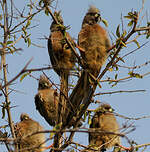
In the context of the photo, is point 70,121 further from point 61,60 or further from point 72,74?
point 61,60

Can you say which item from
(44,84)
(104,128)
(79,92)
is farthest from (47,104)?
(79,92)

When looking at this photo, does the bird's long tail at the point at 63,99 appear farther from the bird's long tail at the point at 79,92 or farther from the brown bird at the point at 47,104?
the brown bird at the point at 47,104

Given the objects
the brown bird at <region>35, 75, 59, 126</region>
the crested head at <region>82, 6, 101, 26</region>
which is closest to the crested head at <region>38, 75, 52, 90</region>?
the brown bird at <region>35, 75, 59, 126</region>

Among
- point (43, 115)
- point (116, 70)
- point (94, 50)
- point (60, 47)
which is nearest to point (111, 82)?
point (116, 70)

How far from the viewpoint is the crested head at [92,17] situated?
5.34 metres

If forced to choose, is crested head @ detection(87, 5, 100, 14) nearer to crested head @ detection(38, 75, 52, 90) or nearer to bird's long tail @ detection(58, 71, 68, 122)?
bird's long tail @ detection(58, 71, 68, 122)

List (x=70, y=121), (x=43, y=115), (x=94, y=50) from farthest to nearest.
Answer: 1. (x=43, y=115)
2. (x=94, y=50)
3. (x=70, y=121)

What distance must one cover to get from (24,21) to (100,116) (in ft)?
6.93

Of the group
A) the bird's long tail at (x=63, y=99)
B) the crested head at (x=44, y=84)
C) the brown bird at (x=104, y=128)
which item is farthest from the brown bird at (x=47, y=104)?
the bird's long tail at (x=63, y=99)

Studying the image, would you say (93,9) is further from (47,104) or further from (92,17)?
(47,104)

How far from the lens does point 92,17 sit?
5.38 m

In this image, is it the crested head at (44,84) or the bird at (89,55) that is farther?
the crested head at (44,84)

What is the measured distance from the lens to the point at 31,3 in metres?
4.60

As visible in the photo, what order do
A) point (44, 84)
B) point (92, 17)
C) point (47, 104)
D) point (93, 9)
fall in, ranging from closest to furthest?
point (92, 17) < point (93, 9) < point (47, 104) < point (44, 84)
